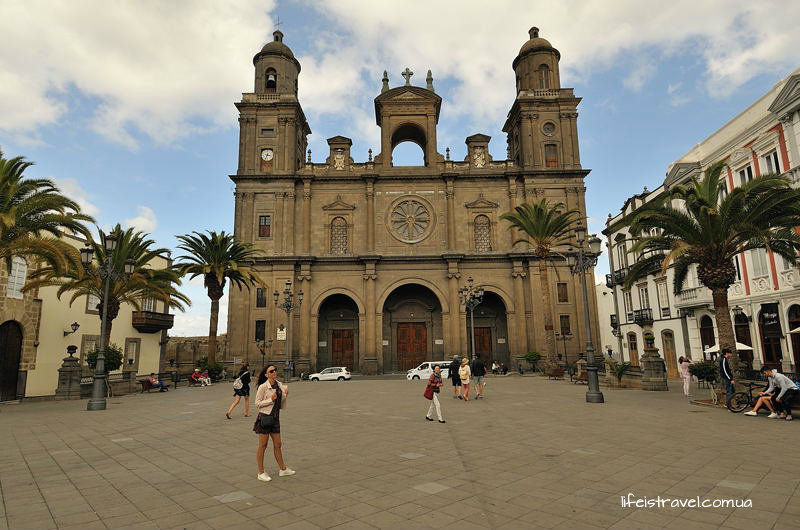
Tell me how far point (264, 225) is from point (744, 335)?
33309 millimetres

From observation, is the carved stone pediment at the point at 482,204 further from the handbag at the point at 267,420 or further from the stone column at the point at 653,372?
the handbag at the point at 267,420

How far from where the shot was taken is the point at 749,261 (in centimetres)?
2536

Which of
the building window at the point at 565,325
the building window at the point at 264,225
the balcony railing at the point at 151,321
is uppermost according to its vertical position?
the building window at the point at 264,225

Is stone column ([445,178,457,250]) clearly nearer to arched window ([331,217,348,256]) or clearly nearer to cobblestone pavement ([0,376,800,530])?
arched window ([331,217,348,256])

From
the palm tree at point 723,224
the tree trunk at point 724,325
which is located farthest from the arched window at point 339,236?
the tree trunk at point 724,325

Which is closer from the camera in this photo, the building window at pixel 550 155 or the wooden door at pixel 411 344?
the wooden door at pixel 411 344

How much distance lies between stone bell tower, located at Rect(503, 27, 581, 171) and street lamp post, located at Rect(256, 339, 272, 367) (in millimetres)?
25033

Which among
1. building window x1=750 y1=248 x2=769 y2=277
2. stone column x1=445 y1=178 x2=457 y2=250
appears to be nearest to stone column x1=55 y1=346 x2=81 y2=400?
stone column x1=445 y1=178 x2=457 y2=250

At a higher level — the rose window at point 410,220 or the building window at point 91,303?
the rose window at point 410,220

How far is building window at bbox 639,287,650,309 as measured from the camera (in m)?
35.4

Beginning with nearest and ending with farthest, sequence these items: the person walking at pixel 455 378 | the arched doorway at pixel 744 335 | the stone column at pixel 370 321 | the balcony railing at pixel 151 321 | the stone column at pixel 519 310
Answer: the person walking at pixel 455 378 < the arched doorway at pixel 744 335 < the balcony railing at pixel 151 321 < the stone column at pixel 370 321 < the stone column at pixel 519 310

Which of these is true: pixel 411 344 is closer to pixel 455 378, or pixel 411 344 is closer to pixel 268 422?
pixel 455 378

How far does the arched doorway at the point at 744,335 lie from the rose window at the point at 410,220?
850 inches

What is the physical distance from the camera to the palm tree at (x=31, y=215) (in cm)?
1725
